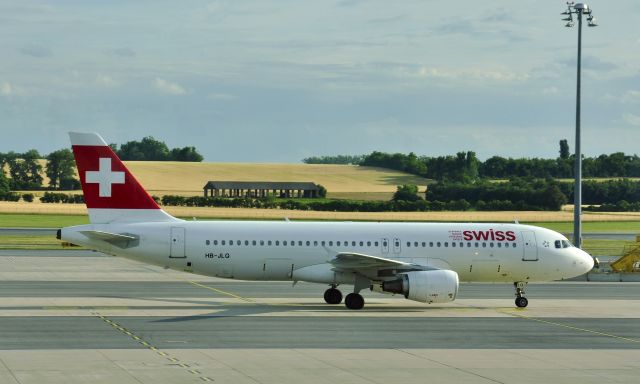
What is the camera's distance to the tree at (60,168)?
147625 millimetres

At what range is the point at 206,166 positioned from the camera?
16275cm

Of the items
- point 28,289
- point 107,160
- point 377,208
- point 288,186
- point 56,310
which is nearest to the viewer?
point 56,310

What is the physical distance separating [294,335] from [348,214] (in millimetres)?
76182

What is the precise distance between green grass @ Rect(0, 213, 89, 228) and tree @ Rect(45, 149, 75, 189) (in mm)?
38255

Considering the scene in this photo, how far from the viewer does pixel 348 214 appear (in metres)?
106

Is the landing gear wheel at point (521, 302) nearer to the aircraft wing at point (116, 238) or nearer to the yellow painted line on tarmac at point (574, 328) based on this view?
the yellow painted line on tarmac at point (574, 328)

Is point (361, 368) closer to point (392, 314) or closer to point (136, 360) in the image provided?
point (136, 360)

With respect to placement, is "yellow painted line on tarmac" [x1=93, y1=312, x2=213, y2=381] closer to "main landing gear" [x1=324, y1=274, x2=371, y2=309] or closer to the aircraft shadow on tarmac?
the aircraft shadow on tarmac

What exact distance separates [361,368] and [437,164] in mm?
137008

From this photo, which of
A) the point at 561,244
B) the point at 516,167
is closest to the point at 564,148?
the point at 516,167

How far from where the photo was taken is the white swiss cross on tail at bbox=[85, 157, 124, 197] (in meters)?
38.9

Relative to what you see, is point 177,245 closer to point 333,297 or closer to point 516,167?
point 333,297

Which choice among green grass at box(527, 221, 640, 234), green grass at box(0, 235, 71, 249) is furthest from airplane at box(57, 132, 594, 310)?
green grass at box(527, 221, 640, 234)

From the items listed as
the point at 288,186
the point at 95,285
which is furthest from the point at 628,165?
the point at 95,285
